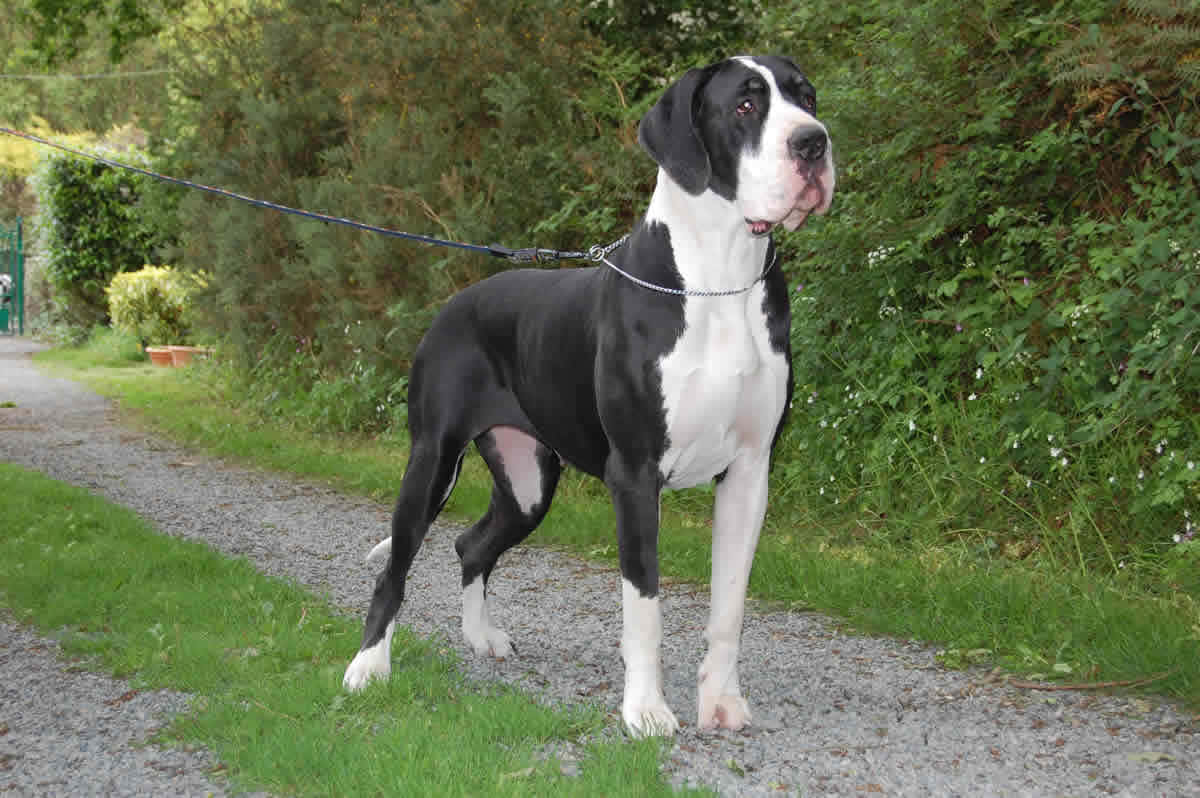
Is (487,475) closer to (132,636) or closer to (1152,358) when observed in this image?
(132,636)

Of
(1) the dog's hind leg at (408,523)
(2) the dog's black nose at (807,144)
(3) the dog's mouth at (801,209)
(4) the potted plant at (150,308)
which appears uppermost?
(2) the dog's black nose at (807,144)

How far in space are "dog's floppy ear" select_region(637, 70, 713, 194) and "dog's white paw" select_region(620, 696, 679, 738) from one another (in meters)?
1.48

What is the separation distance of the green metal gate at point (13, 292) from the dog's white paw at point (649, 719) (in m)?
25.9

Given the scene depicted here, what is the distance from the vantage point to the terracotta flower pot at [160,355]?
57.7 ft

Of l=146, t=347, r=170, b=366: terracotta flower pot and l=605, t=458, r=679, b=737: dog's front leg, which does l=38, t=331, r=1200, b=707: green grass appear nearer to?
l=605, t=458, r=679, b=737: dog's front leg

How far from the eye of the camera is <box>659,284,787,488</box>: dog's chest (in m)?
3.36

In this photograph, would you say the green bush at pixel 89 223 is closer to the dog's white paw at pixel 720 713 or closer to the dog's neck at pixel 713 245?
the dog's neck at pixel 713 245

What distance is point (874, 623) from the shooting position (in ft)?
15.6

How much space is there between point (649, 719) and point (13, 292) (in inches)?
1047

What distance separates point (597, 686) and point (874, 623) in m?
1.28

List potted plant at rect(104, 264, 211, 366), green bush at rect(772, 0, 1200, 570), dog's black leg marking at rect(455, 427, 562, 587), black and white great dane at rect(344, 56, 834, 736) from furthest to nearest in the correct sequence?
potted plant at rect(104, 264, 211, 366) → green bush at rect(772, 0, 1200, 570) → dog's black leg marking at rect(455, 427, 562, 587) → black and white great dane at rect(344, 56, 834, 736)

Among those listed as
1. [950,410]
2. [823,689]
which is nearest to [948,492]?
[950,410]

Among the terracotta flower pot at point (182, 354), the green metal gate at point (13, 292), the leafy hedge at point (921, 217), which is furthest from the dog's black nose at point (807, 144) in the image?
the green metal gate at point (13, 292)

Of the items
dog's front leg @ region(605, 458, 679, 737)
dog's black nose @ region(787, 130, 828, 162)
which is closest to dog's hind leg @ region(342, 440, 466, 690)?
dog's front leg @ region(605, 458, 679, 737)
